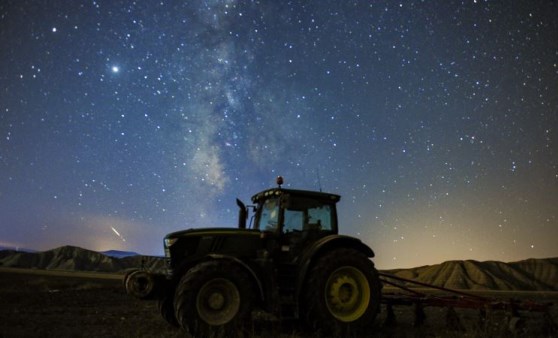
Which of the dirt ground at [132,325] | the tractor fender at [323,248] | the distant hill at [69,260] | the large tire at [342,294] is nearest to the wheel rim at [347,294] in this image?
the large tire at [342,294]

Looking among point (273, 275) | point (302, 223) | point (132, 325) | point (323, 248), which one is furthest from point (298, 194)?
point (132, 325)

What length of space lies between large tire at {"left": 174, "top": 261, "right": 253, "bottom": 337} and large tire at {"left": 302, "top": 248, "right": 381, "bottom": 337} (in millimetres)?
1046

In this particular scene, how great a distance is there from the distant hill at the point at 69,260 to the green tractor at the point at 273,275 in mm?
50876

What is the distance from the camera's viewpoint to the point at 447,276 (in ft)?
126

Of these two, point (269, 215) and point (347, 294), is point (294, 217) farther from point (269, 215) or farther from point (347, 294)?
point (347, 294)

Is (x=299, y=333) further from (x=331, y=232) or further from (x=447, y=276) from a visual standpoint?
(x=447, y=276)

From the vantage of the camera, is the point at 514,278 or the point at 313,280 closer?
the point at 313,280

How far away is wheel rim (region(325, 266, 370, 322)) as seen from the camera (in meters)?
6.50

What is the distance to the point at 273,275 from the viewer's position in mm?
6293

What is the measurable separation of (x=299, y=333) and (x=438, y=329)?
280 cm

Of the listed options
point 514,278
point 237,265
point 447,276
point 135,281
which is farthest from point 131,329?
point 514,278

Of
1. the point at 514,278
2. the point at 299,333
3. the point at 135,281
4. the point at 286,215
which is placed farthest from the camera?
the point at 514,278

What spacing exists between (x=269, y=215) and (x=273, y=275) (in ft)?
4.05

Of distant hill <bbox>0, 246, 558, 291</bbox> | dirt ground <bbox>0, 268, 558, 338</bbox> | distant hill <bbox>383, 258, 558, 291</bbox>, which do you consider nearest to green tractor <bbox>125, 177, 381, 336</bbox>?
dirt ground <bbox>0, 268, 558, 338</bbox>
